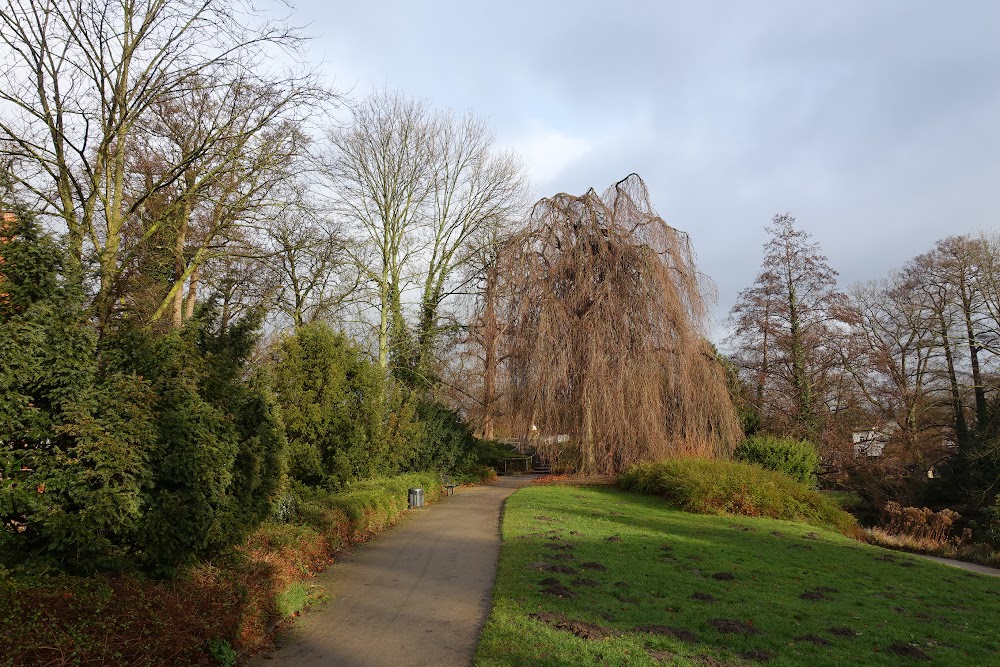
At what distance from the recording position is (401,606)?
7.10 metres

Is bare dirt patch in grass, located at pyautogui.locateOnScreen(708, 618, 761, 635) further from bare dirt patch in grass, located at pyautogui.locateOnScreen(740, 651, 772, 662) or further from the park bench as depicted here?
the park bench

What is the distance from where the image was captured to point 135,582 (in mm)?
5266

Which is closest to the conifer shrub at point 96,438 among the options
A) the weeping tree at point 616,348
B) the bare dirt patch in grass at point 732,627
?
the bare dirt patch in grass at point 732,627

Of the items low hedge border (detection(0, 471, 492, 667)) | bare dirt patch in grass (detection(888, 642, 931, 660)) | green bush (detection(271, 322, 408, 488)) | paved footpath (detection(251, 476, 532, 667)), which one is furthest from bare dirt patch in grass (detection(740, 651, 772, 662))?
green bush (detection(271, 322, 408, 488))

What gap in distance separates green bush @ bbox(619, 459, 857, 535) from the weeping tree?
2605 mm

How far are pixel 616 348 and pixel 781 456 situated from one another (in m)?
6.90

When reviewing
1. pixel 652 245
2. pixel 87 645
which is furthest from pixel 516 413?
pixel 87 645

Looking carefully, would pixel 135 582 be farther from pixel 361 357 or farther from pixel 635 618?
pixel 361 357

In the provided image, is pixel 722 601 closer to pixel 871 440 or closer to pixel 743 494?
pixel 743 494

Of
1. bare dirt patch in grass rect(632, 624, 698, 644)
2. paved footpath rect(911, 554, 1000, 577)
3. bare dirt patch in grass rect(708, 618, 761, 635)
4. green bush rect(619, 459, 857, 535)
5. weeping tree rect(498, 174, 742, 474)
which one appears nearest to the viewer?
bare dirt patch in grass rect(632, 624, 698, 644)

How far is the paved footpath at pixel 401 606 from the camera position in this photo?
5.49 m

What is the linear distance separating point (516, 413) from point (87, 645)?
674 inches

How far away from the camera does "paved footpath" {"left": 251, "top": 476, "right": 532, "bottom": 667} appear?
18.0ft

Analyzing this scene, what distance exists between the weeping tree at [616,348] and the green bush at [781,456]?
66cm
